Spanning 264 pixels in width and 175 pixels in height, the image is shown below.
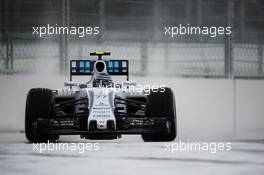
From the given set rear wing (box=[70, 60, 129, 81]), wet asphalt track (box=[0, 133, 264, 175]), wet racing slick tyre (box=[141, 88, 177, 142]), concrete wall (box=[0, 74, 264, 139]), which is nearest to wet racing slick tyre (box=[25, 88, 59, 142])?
wet asphalt track (box=[0, 133, 264, 175])

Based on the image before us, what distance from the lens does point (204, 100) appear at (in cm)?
1431

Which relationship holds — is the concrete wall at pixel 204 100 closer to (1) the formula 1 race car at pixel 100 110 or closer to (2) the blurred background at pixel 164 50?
(2) the blurred background at pixel 164 50

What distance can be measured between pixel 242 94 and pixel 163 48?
1.95 metres

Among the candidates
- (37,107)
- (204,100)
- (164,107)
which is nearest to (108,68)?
(164,107)

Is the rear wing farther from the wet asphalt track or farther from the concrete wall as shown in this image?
the concrete wall

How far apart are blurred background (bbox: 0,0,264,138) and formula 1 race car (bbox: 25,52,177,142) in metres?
4.58

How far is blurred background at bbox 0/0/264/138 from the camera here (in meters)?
→ 14.3

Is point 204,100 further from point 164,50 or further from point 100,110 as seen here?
point 100,110

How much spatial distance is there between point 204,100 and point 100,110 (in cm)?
584

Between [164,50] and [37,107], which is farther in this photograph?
[164,50]

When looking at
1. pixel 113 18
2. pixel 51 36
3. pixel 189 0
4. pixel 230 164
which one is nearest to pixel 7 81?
pixel 51 36

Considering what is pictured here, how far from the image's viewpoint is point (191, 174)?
676 centimetres

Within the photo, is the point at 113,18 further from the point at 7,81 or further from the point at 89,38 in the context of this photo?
the point at 7,81

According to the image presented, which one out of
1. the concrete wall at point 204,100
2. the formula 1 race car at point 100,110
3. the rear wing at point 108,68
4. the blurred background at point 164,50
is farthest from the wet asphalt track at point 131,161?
the blurred background at point 164,50
